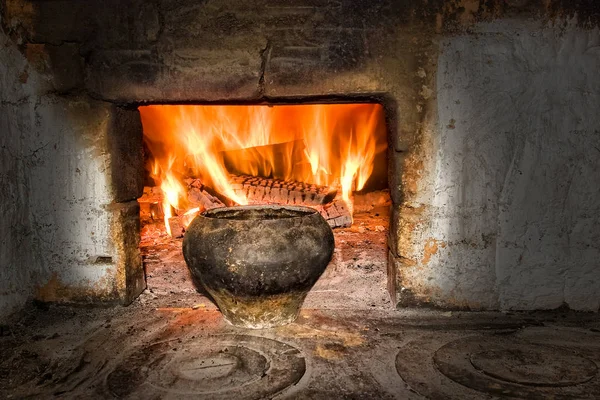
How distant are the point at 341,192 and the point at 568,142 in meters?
2.73

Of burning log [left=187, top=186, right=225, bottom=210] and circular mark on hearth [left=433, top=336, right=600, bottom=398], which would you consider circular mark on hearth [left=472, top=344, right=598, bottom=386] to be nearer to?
circular mark on hearth [left=433, top=336, right=600, bottom=398]

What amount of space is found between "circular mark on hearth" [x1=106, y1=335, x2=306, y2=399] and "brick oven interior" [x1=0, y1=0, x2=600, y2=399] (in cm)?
4

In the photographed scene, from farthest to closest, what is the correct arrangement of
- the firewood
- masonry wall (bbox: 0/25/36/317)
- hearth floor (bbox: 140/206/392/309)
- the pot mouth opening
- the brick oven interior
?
1. the firewood
2. hearth floor (bbox: 140/206/392/309)
3. the pot mouth opening
4. masonry wall (bbox: 0/25/36/317)
5. the brick oven interior

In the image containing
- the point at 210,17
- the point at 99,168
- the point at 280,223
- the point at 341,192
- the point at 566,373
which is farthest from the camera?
the point at 341,192

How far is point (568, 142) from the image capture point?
3.04 metres

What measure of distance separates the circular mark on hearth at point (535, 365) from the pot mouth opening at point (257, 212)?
4.45 ft

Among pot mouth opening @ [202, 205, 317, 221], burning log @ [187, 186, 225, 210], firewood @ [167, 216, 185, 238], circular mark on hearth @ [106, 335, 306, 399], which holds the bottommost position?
circular mark on hearth @ [106, 335, 306, 399]

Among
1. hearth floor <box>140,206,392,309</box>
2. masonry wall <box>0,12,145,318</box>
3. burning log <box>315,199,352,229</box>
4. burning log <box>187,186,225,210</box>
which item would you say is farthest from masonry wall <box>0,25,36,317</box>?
burning log <box>315,199,352,229</box>

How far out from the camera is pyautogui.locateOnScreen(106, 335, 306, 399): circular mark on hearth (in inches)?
88.6

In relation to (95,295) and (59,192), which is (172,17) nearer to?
(59,192)

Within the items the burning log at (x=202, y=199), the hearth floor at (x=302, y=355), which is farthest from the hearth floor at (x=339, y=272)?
the burning log at (x=202, y=199)

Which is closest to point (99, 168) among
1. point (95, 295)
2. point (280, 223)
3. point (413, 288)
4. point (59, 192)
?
point (59, 192)

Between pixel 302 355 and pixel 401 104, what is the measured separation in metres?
1.60

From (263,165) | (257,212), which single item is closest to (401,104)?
(257,212)
